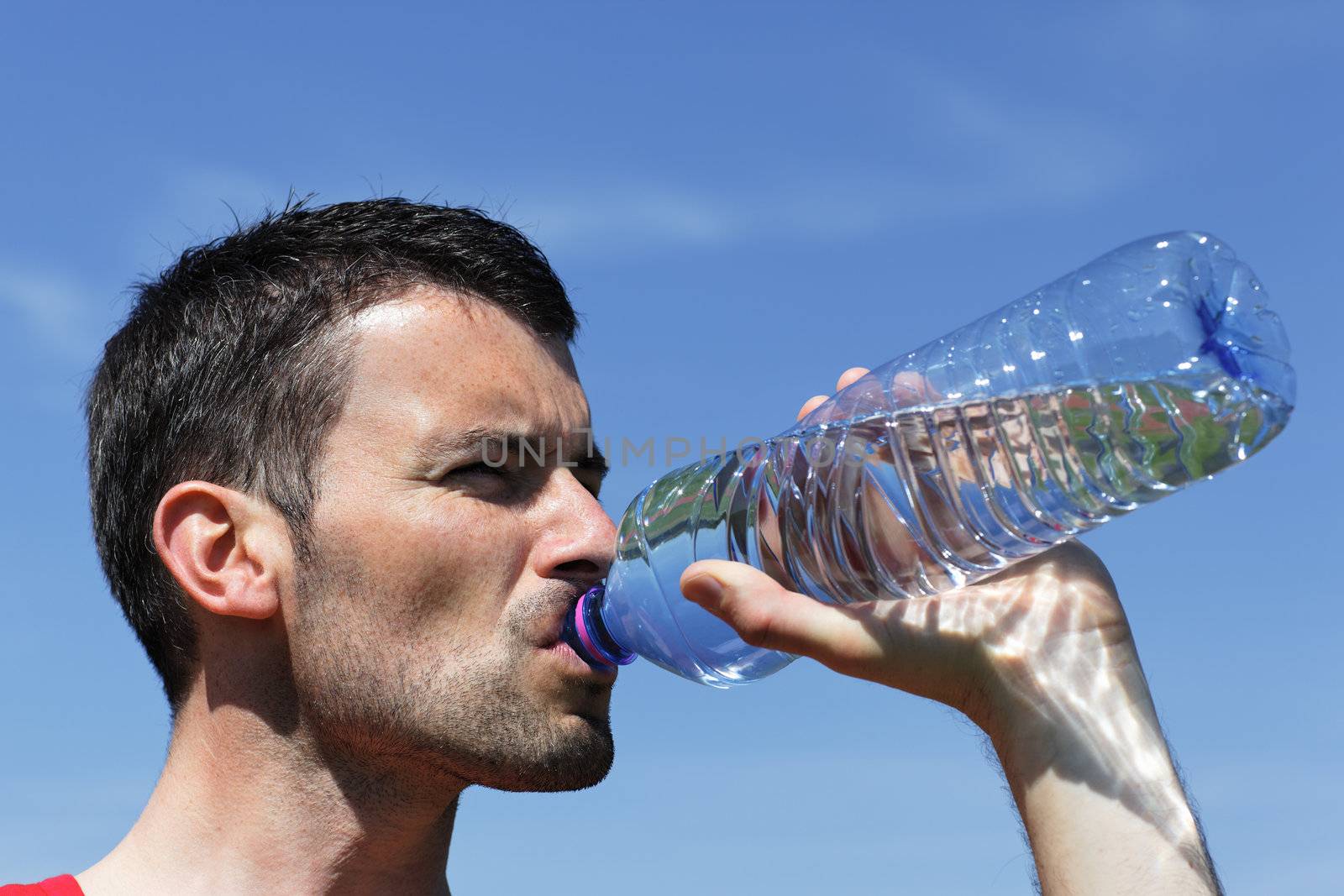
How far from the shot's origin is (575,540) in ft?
10.8

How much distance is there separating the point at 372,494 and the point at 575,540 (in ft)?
1.70

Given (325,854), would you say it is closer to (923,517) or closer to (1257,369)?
(923,517)

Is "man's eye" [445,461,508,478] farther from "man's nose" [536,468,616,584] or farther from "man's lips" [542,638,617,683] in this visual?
"man's lips" [542,638,617,683]

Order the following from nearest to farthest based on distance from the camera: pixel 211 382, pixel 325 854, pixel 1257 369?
pixel 1257 369 → pixel 325 854 → pixel 211 382

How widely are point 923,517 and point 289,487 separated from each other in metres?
1.61

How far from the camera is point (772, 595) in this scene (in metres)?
2.44

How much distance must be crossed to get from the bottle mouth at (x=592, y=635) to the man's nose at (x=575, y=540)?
0.23 ft

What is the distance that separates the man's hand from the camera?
7.90 ft

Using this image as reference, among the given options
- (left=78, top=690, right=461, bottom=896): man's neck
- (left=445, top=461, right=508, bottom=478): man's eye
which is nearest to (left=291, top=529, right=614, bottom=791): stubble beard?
(left=78, top=690, right=461, bottom=896): man's neck

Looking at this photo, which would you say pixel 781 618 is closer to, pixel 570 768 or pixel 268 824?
pixel 570 768

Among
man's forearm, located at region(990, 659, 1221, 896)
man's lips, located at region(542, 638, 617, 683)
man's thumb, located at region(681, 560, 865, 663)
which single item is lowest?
man's forearm, located at region(990, 659, 1221, 896)

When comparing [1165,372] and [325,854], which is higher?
[1165,372]

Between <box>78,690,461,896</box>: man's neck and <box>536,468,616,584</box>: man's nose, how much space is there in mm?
641

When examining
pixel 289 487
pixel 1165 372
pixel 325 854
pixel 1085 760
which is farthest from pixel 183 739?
pixel 1165 372
